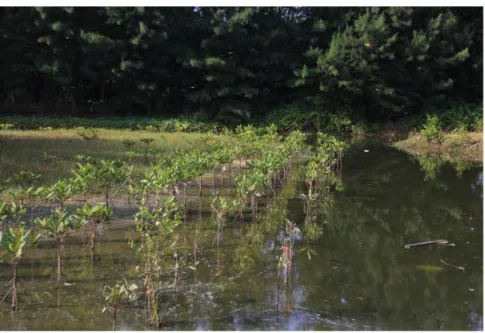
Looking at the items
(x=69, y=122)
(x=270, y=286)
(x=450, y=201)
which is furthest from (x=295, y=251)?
(x=69, y=122)

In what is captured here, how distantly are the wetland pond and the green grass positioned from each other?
3929 mm

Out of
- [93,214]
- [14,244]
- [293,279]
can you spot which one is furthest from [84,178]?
[293,279]

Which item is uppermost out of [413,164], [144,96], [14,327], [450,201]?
[144,96]

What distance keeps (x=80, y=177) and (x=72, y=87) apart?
24183mm

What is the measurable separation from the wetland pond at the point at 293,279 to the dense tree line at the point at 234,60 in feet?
66.0

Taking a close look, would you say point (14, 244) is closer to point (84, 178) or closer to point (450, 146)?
point (84, 178)

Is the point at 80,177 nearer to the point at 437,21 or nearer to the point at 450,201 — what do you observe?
the point at 450,201

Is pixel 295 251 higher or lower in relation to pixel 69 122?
lower

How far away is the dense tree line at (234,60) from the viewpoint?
27.7 m

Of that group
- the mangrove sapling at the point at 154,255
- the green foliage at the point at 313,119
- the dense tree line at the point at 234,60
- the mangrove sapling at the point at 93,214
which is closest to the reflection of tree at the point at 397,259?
the mangrove sapling at the point at 154,255

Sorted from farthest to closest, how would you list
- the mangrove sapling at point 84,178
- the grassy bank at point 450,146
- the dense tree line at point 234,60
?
the dense tree line at point 234,60 < the grassy bank at point 450,146 < the mangrove sapling at point 84,178

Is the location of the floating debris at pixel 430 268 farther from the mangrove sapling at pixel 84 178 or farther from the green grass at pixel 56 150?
the green grass at pixel 56 150

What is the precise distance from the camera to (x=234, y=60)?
96.8 ft

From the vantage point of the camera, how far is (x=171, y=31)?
29156 millimetres
